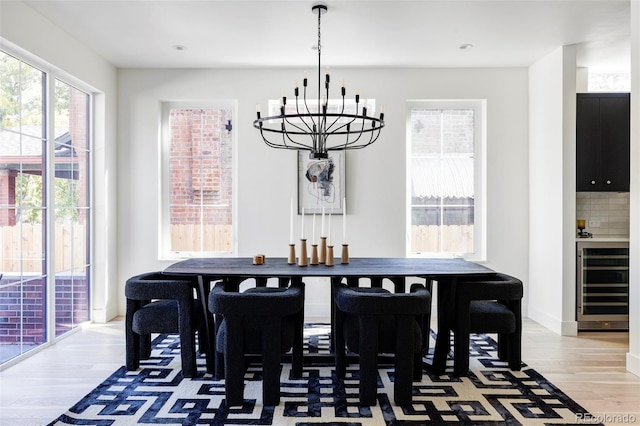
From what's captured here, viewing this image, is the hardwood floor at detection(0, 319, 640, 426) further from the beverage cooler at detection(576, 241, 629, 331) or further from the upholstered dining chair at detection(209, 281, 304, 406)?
the upholstered dining chair at detection(209, 281, 304, 406)

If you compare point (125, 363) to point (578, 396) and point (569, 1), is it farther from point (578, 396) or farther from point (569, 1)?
point (569, 1)

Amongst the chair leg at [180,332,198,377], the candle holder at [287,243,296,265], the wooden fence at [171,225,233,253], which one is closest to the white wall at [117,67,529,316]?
the wooden fence at [171,225,233,253]

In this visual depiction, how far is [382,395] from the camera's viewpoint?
289 cm

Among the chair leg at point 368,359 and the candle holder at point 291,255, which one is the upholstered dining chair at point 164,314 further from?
the chair leg at point 368,359

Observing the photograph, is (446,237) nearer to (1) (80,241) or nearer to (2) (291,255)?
(2) (291,255)

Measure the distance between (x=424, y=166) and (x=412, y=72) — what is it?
0.98 m

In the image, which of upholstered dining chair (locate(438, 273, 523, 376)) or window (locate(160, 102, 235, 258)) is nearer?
upholstered dining chair (locate(438, 273, 523, 376))

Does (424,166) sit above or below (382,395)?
above

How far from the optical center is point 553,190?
175 inches

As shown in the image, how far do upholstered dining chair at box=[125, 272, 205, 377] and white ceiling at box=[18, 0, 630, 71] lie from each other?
198cm

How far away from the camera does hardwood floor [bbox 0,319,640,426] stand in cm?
271

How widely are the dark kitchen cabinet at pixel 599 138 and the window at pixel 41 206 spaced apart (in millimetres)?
4559

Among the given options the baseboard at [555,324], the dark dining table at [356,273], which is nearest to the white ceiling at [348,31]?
the dark dining table at [356,273]

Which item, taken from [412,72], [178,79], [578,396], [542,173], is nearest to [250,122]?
[178,79]
